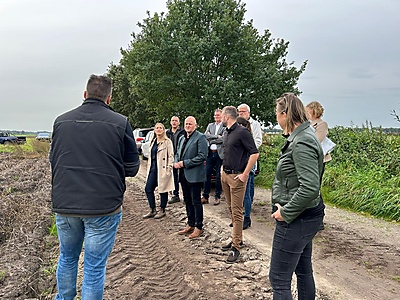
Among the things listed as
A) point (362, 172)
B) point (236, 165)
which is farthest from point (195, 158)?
point (362, 172)

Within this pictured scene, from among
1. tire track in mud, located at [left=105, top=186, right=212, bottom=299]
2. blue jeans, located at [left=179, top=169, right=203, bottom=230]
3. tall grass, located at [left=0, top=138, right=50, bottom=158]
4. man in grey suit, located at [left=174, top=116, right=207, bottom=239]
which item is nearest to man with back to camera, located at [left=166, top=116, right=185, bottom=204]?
man in grey suit, located at [left=174, top=116, right=207, bottom=239]

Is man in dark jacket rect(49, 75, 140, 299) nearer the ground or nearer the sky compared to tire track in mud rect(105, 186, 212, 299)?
nearer the sky

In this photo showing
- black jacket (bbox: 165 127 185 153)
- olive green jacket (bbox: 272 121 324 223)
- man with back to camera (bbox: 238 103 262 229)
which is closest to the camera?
olive green jacket (bbox: 272 121 324 223)

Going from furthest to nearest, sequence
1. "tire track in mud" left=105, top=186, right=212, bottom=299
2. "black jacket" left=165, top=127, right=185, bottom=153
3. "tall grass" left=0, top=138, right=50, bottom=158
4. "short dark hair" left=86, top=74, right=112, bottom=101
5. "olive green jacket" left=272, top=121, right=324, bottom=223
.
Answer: "tall grass" left=0, top=138, right=50, bottom=158
"black jacket" left=165, top=127, right=185, bottom=153
"tire track in mud" left=105, top=186, right=212, bottom=299
"short dark hair" left=86, top=74, right=112, bottom=101
"olive green jacket" left=272, top=121, right=324, bottom=223

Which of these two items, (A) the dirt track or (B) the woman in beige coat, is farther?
(B) the woman in beige coat

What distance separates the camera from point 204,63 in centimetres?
1889

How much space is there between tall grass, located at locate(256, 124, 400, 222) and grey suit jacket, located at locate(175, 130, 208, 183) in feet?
14.2

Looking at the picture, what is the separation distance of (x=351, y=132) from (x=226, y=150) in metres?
8.10

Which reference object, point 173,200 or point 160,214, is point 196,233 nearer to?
point 160,214

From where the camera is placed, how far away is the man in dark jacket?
2.92 metres

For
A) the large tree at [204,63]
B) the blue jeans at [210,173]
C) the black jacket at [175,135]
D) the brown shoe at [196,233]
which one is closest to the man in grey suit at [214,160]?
the blue jeans at [210,173]

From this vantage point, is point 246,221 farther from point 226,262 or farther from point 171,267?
point 171,267

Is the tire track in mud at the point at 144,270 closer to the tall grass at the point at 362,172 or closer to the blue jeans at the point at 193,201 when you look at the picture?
the blue jeans at the point at 193,201

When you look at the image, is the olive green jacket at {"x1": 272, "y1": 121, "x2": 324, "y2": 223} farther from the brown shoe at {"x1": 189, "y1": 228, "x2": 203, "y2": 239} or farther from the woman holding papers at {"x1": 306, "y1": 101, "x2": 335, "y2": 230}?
the brown shoe at {"x1": 189, "y1": 228, "x2": 203, "y2": 239}
